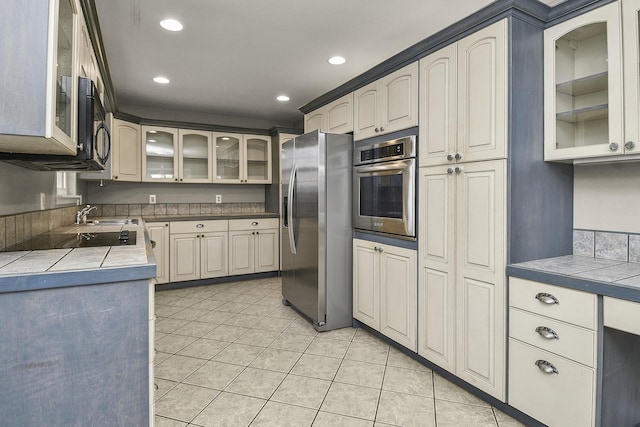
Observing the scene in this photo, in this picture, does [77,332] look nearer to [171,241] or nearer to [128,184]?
[171,241]

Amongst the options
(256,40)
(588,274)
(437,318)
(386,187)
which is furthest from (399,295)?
(256,40)

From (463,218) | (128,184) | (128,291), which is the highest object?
(128,184)

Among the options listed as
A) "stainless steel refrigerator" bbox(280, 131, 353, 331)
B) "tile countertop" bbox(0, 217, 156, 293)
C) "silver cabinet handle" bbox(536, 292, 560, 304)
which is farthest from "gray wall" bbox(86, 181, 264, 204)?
"silver cabinet handle" bbox(536, 292, 560, 304)

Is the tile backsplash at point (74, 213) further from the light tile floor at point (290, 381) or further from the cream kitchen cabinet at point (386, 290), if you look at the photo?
the cream kitchen cabinet at point (386, 290)

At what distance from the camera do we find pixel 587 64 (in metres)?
1.85

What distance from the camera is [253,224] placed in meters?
4.85

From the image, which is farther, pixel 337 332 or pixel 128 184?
pixel 128 184

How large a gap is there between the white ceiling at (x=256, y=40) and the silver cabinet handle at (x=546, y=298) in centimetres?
166

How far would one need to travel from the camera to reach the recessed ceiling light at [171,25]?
2.39 m

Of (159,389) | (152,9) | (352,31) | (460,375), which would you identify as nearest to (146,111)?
(152,9)

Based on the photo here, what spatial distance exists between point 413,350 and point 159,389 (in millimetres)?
1671

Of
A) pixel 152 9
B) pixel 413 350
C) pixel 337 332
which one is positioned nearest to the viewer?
pixel 152 9

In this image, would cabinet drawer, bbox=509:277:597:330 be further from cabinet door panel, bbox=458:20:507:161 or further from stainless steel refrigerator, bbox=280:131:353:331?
stainless steel refrigerator, bbox=280:131:353:331

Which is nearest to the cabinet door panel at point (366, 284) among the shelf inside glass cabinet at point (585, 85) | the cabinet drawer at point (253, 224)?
the shelf inside glass cabinet at point (585, 85)
